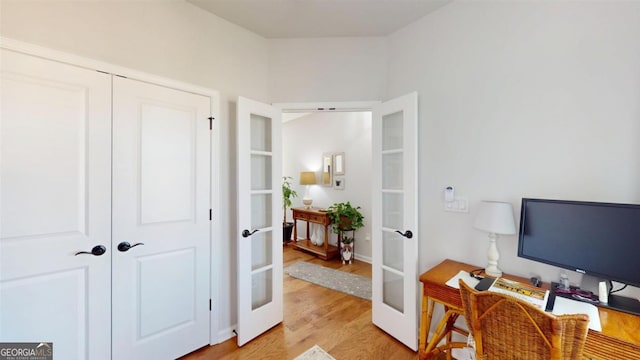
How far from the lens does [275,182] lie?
2.42 meters

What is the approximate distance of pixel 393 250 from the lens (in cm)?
232

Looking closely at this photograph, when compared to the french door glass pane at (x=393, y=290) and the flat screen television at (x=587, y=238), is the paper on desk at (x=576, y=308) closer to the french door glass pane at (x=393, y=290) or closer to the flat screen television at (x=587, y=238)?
the flat screen television at (x=587, y=238)

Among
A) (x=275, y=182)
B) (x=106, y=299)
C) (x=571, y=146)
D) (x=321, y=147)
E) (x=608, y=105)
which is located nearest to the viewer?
(x=608, y=105)

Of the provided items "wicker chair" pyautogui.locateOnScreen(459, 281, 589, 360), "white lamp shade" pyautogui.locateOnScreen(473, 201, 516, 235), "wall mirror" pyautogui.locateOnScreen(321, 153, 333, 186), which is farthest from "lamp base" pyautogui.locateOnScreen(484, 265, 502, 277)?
"wall mirror" pyautogui.locateOnScreen(321, 153, 333, 186)

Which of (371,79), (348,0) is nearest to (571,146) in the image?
(371,79)

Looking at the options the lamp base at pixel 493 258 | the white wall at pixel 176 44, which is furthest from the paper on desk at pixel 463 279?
the white wall at pixel 176 44

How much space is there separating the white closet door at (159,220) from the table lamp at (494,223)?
207 cm

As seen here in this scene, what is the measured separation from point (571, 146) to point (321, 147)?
12.8 ft

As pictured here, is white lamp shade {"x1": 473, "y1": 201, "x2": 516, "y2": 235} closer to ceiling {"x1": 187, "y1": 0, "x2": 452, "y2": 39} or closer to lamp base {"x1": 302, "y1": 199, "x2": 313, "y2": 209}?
ceiling {"x1": 187, "y1": 0, "x2": 452, "y2": 39}

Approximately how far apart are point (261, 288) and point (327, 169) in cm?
287

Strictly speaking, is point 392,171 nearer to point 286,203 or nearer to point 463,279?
point 463,279

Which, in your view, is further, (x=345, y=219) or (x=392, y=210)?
(x=345, y=219)

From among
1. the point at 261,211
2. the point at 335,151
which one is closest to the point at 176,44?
the point at 261,211

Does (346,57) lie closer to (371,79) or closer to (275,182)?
(371,79)
